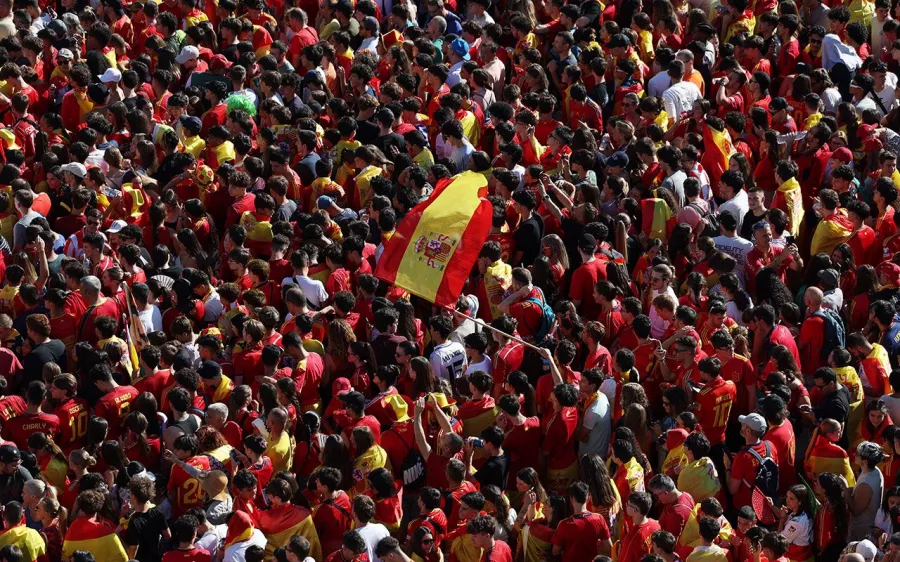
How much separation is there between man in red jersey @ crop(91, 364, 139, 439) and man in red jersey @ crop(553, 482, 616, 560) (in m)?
3.89

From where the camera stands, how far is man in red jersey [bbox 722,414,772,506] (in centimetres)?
1481

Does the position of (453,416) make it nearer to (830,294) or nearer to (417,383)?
(417,383)

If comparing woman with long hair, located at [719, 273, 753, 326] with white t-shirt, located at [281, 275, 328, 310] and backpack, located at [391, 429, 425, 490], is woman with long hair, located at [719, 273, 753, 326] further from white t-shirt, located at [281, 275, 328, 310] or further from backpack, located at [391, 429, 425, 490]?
white t-shirt, located at [281, 275, 328, 310]

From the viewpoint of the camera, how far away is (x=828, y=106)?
20.9 m

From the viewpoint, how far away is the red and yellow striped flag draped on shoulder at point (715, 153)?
19484 millimetres

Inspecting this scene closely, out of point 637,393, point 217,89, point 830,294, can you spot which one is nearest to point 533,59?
point 217,89

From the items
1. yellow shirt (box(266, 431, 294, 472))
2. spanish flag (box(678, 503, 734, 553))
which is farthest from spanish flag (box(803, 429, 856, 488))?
yellow shirt (box(266, 431, 294, 472))

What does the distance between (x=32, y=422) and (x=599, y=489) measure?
4771 mm

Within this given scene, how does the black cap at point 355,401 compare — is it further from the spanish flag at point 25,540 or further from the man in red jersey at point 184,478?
the spanish flag at point 25,540

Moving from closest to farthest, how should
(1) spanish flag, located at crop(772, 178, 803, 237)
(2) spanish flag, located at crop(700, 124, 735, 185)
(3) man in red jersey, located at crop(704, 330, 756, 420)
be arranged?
(3) man in red jersey, located at crop(704, 330, 756, 420)
(1) spanish flag, located at crop(772, 178, 803, 237)
(2) spanish flag, located at crop(700, 124, 735, 185)

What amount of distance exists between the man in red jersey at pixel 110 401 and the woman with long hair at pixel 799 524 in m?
5.54

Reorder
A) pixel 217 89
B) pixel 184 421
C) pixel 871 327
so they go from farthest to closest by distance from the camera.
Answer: pixel 217 89 < pixel 871 327 < pixel 184 421

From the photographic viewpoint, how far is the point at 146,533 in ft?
46.0

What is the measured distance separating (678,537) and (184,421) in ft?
13.7
